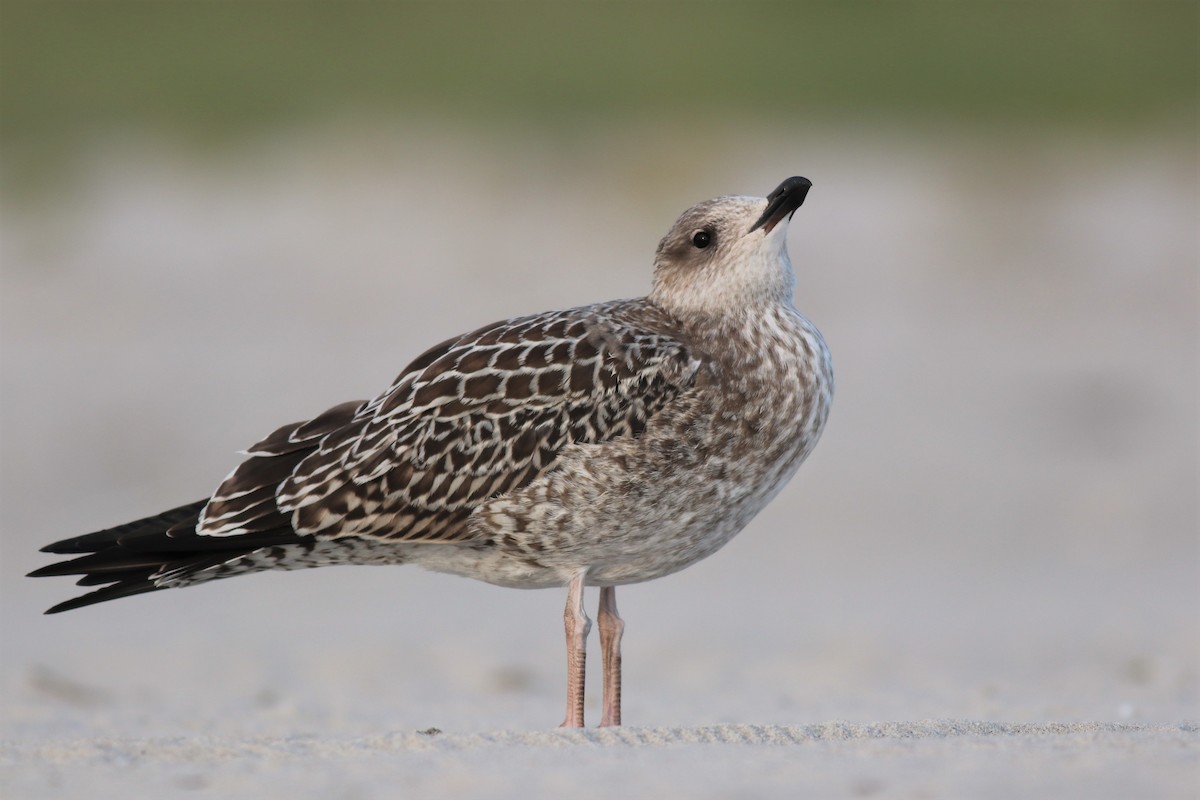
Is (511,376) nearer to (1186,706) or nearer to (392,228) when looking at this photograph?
(1186,706)

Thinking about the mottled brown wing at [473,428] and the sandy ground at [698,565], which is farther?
Answer: the mottled brown wing at [473,428]

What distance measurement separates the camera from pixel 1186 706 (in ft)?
23.8

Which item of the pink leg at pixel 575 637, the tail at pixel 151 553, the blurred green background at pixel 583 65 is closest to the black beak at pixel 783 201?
the pink leg at pixel 575 637

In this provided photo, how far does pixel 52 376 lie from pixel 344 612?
4181 mm

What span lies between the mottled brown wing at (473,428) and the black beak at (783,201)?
0.47 m

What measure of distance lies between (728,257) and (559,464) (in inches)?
38.3

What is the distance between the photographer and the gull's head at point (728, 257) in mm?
6242

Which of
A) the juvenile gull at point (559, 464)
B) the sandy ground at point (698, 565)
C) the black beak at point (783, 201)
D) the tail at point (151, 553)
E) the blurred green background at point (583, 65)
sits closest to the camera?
the sandy ground at point (698, 565)

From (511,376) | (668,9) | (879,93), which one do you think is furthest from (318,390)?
(668,9)

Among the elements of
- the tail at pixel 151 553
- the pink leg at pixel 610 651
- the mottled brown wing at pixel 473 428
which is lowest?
the pink leg at pixel 610 651

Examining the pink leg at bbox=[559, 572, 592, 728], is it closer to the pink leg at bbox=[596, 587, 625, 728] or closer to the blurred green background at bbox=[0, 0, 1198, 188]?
the pink leg at bbox=[596, 587, 625, 728]

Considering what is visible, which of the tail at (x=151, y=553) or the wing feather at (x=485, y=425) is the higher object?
the wing feather at (x=485, y=425)

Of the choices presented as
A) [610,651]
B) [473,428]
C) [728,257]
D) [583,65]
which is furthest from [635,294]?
[473,428]

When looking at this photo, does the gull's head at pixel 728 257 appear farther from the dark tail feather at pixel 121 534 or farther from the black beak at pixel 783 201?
the dark tail feather at pixel 121 534
